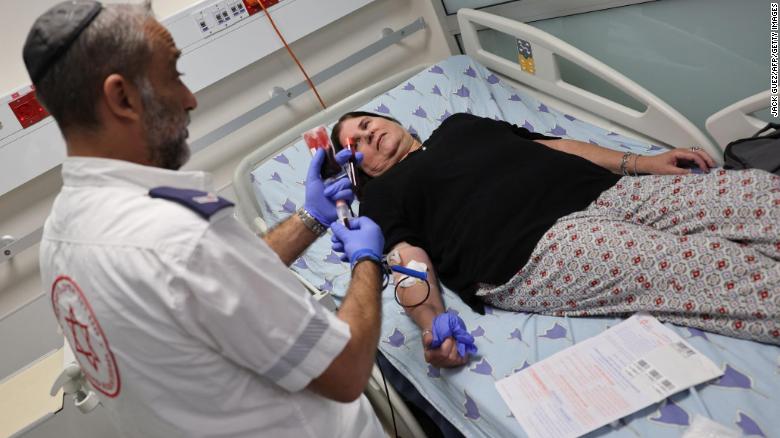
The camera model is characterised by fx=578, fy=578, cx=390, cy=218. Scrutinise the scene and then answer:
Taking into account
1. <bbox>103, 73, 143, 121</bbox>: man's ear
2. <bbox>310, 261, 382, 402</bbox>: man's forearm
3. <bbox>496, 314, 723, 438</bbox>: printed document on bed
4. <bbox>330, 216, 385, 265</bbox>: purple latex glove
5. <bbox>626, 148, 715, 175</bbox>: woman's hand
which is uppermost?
<bbox>103, 73, 143, 121</bbox>: man's ear

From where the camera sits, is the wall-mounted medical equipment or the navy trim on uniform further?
the wall-mounted medical equipment

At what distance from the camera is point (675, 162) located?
5.77 ft

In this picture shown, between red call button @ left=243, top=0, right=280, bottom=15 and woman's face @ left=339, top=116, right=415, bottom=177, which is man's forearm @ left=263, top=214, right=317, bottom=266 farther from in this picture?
red call button @ left=243, top=0, right=280, bottom=15

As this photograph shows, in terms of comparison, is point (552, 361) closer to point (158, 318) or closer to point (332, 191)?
point (332, 191)

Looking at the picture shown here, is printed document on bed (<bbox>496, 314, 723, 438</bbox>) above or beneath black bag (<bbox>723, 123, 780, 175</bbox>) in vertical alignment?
beneath

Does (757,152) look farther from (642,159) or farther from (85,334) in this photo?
(85,334)

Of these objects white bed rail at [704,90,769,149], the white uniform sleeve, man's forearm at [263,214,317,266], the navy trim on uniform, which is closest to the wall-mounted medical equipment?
man's forearm at [263,214,317,266]

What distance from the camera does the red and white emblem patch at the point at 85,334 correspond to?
91cm

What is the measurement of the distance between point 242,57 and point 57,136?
2.59ft

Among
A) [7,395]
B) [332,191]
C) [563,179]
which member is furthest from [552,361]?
[7,395]

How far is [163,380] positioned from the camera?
36.0 inches

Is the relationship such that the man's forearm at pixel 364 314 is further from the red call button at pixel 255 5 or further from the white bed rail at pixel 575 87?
the red call button at pixel 255 5

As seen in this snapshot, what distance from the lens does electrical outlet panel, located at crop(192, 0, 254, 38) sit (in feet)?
7.67

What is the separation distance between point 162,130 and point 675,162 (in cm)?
148
